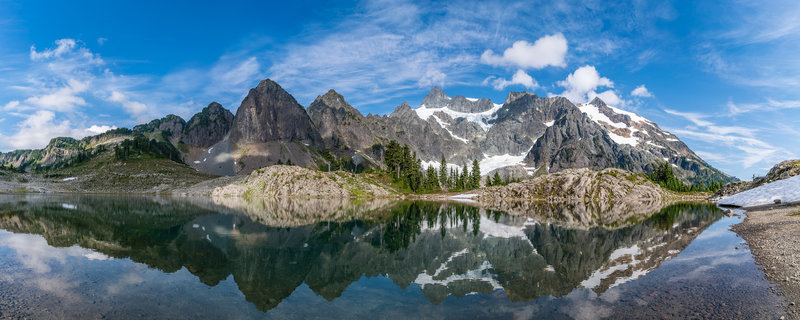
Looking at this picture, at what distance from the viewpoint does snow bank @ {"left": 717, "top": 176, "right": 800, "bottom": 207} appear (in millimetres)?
83756

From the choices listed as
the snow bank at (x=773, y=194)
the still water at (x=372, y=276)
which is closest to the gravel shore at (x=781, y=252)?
the still water at (x=372, y=276)

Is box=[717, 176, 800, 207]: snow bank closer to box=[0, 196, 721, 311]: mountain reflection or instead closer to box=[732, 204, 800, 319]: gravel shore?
box=[732, 204, 800, 319]: gravel shore

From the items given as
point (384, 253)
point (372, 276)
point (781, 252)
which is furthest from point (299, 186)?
point (781, 252)

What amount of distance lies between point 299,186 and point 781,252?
495ft

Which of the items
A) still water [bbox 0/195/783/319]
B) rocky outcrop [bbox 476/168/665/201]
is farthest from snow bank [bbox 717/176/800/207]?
still water [bbox 0/195/783/319]

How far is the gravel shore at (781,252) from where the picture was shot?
2008cm

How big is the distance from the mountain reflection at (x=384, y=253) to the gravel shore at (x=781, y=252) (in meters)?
5.76

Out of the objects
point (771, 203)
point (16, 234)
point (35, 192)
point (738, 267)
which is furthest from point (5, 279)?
point (35, 192)

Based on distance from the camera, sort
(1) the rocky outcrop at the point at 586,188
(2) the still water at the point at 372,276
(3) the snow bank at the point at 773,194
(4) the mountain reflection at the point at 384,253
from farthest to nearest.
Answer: (1) the rocky outcrop at the point at 586,188
(3) the snow bank at the point at 773,194
(4) the mountain reflection at the point at 384,253
(2) the still water at the point at 372,276

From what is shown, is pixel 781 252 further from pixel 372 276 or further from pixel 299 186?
pixel 299 186

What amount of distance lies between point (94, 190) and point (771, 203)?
274937 mm

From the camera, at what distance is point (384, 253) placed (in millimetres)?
36094

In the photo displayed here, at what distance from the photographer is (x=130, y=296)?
66.5 ft

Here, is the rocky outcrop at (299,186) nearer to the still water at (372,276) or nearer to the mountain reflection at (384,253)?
the mountain reflection at (384,253)
